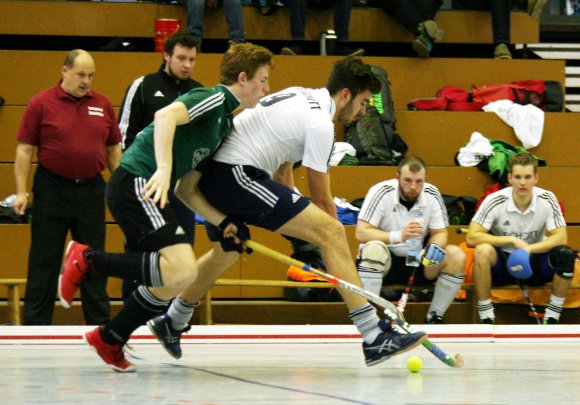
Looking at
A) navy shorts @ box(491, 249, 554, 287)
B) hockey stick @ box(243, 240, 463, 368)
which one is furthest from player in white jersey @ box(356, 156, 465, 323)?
hockey stick @ box(243, 240, 463, 368)

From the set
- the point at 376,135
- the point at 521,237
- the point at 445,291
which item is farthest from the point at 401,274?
the point at 376,135

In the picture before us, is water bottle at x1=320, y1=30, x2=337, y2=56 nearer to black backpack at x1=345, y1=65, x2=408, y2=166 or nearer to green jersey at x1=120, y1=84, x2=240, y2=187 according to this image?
black backpack at x1=345, y1=65, x2=408, y2=166

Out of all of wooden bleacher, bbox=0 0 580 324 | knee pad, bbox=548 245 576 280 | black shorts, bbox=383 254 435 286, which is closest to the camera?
knee pad, bbox=548 245 576 280

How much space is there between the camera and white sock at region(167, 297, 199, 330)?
4730mm

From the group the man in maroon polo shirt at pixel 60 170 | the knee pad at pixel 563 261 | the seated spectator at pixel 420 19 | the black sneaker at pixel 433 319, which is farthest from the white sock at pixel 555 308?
the man in maroon polo shirt at pixel 60 170

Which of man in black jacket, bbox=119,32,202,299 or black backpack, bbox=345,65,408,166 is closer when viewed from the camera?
man in black jacket, bbox=119,32,202,299

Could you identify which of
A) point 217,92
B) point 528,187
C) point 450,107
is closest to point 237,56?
point 217,92

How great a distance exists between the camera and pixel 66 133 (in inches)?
242

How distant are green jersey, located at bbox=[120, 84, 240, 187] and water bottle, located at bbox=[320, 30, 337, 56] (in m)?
4.22

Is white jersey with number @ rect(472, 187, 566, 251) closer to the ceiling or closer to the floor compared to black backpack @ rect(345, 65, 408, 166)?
closer to the floor

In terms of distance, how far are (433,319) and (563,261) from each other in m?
0.86

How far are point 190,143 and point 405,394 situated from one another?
1.27 metres

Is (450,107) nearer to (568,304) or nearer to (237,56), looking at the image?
(568,304)

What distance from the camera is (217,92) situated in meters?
4.30
